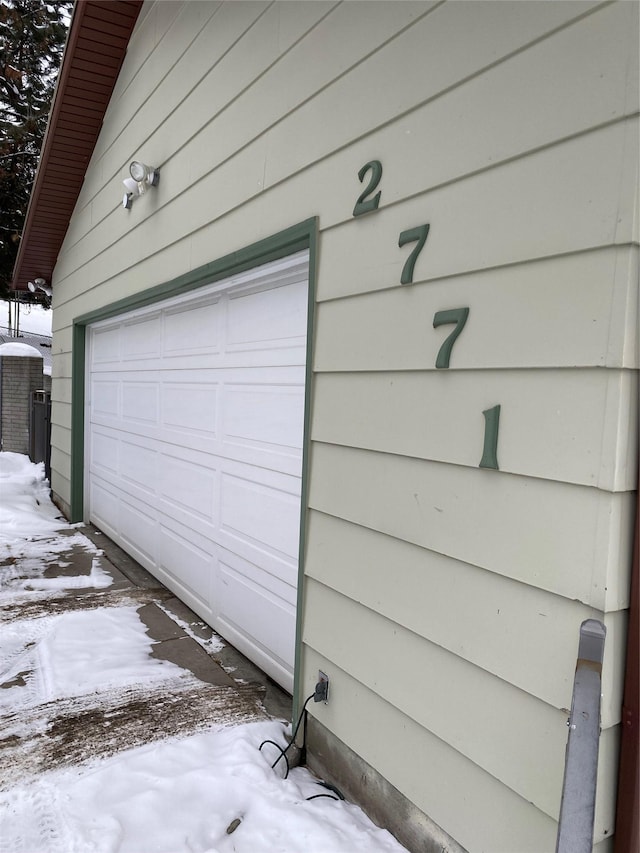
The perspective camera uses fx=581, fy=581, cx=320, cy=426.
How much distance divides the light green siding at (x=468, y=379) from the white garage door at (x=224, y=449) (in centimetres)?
57

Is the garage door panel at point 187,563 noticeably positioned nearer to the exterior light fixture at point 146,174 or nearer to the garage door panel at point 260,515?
the garage door panel at point 260,515

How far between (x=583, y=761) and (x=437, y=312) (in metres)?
1.19

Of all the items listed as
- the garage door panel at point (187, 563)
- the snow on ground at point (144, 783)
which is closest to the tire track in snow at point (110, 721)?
the snow on ground at point (144, 783)

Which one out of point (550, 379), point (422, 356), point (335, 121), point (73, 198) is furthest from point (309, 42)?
point (73, 198)

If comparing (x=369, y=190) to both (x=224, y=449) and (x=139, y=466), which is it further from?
(x=139, y=466)

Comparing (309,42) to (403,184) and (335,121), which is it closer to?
(335,121)

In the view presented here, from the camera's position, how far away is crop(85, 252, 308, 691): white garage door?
2.94 m

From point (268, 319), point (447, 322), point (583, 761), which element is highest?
point (268, 319)

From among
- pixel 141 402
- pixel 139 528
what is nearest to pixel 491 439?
pixel 141 402

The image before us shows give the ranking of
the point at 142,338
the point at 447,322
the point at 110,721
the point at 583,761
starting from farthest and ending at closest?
the point at 142,338, the point at 110,721, the point at 447,322, the point at 583,761

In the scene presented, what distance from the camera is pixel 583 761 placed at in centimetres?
124

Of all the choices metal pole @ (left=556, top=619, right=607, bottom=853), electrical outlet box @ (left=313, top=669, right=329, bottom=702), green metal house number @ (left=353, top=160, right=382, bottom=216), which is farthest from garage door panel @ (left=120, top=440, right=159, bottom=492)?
metal pole @ (left=556, top=619, right=607, bottom=853)

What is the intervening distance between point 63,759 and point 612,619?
84.2 inches

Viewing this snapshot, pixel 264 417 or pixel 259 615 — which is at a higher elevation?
pixel 264 417
